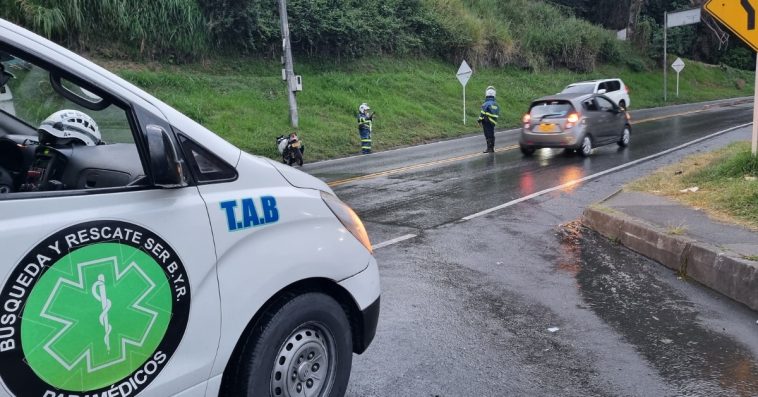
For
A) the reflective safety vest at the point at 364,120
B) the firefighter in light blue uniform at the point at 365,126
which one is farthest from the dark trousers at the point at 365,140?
the reflective safety vest at the point at 364,120

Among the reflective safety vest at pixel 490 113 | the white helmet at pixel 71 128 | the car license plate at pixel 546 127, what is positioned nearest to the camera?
the white helmet at pixel 71 128

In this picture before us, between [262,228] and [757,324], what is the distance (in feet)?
13.0

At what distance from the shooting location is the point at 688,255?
591cm

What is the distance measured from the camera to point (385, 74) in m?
28.4

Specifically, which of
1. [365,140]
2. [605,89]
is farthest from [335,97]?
[605,89]

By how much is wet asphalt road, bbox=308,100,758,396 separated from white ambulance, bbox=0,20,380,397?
101 centimetres

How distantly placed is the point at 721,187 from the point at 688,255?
2902 mm

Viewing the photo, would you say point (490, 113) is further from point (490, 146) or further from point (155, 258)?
point (155, 258)

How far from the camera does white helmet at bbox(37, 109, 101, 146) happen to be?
3207mm

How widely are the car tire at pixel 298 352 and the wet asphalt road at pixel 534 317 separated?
1.94 ft

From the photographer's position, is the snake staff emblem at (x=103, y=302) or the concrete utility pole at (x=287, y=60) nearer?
the snake staff emblem at (x=103, y=302)

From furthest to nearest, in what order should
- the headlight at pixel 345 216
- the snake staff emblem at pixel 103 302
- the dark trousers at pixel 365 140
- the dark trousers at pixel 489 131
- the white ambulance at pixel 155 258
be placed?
the dark trousers at pixel 365 140
the dark trousers at pixel 489 131
the headlight at pixel 345 216
the snake staff emblem at pixel 103 302
the white ambulance at pixel 155 258

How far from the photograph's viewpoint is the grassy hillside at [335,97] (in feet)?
62.1

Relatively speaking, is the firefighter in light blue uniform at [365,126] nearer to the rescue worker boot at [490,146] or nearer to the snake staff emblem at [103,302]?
the rescue worker boot at [490,146]
